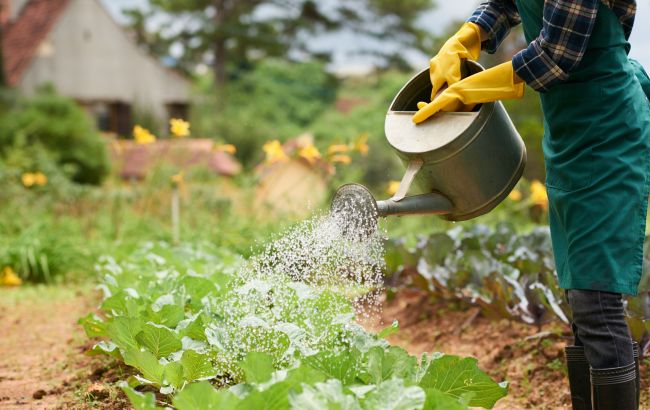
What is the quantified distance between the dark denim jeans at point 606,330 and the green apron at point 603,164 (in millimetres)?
32

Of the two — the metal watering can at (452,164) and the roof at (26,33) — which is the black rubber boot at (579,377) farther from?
the roof at (26,33)

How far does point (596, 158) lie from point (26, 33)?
56.7 ft

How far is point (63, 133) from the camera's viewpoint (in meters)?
12.0

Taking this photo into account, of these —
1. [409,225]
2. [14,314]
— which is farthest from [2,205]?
[409,225]

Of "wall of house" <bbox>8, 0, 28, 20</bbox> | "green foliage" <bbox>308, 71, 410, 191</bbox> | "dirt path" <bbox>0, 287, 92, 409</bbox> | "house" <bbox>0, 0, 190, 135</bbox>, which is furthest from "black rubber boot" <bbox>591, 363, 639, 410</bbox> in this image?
"wall of house" <bbox>8, 0, 28, 20</bbox>

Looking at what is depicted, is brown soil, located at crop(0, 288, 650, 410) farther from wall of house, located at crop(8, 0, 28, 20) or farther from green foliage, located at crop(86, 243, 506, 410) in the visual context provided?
wall of house, located at crop(8, 0, 28, 20)

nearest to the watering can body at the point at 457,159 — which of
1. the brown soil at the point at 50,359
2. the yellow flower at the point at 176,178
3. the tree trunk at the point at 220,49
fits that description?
the brown soil at the point at 50,359

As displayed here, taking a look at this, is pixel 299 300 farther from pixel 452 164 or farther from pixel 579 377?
pixel 579 377

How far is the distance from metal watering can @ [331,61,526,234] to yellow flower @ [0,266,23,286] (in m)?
3.51

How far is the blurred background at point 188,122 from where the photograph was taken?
5836 mm

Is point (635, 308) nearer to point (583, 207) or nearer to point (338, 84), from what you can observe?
point (583, 207)

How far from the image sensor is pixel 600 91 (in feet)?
5.99

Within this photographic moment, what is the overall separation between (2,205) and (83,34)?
12.1 m

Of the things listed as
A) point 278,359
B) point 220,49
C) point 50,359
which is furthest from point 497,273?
point 220,49
